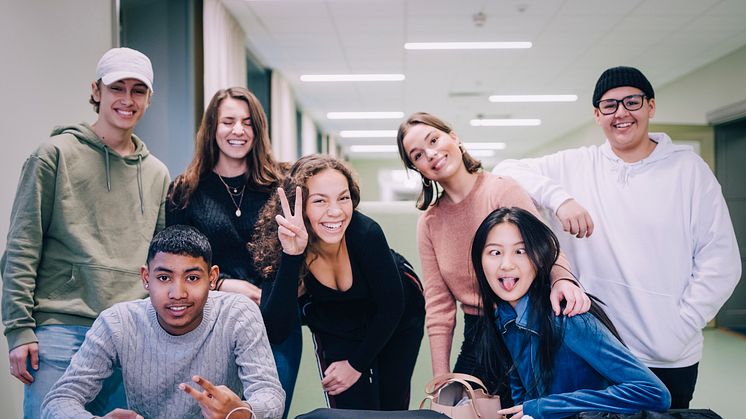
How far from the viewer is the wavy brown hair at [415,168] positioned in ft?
6.06

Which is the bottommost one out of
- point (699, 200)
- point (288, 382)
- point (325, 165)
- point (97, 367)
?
point (288, 382)

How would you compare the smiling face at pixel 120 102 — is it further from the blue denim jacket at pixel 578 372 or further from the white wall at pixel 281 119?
the white wall at pixel 281 119

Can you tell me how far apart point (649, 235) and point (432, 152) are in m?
0.75

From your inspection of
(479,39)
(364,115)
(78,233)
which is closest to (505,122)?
(364,115)

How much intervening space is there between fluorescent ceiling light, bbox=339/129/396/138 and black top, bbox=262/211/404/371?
33.0 feet

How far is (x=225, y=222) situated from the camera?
1901 millimetres

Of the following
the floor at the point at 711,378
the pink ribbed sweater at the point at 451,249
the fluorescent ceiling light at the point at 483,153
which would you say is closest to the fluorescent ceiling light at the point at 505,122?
the fluorescent ceiling light at the point at 483,153

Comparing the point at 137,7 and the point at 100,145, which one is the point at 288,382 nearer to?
the point at 100,145

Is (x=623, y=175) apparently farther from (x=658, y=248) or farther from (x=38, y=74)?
(x=38, y=74)

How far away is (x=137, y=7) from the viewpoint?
15.8 ft

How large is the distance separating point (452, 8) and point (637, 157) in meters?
3.73

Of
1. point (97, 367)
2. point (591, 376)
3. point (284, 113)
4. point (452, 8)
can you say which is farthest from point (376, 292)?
point (284, 113)

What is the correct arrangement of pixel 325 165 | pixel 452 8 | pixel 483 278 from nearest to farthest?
pixel 483 278 < pixel 325 165 < pixel 452 8

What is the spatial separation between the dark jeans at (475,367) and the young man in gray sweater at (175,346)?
67cm
